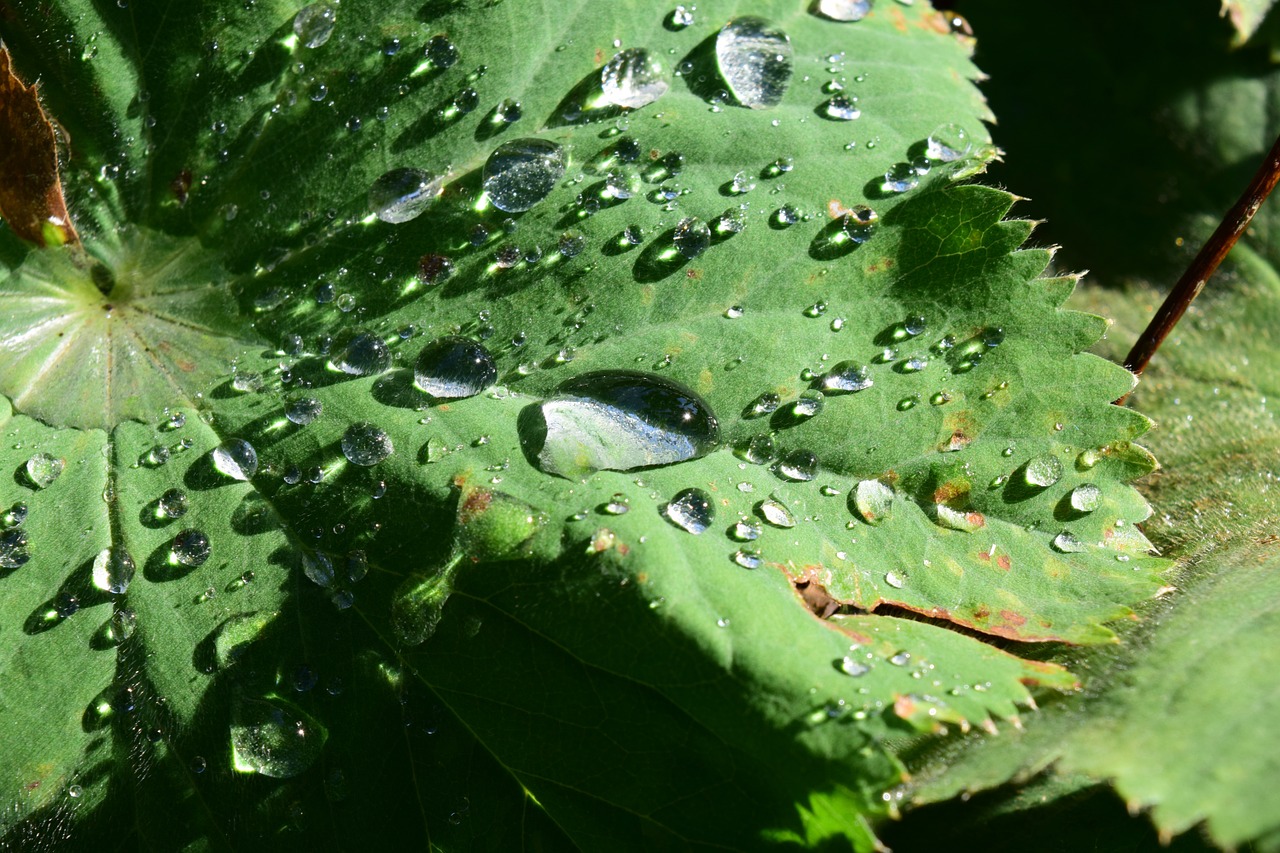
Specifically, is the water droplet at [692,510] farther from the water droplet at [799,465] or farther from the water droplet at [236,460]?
the water droplet at [236,460]

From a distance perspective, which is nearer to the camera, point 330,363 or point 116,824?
point 116,824

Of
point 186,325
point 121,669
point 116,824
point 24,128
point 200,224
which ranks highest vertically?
point 24,128

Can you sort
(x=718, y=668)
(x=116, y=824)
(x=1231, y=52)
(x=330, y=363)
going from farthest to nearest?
(x=1231, y=52)
(x=330, y=363)
(x=116, y=824)
(x=718, y=668)

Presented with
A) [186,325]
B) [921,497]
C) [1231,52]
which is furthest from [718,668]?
[1231,52]

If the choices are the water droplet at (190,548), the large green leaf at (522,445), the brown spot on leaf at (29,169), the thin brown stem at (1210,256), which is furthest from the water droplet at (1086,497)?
the brown spot on leaf at (29,169)

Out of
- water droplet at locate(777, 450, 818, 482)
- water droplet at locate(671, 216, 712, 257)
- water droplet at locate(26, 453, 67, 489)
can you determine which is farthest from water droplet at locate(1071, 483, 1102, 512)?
water droplet at locate(26, 453, 67, 489)

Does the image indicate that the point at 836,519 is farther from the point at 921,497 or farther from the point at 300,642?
the point at 300,642
